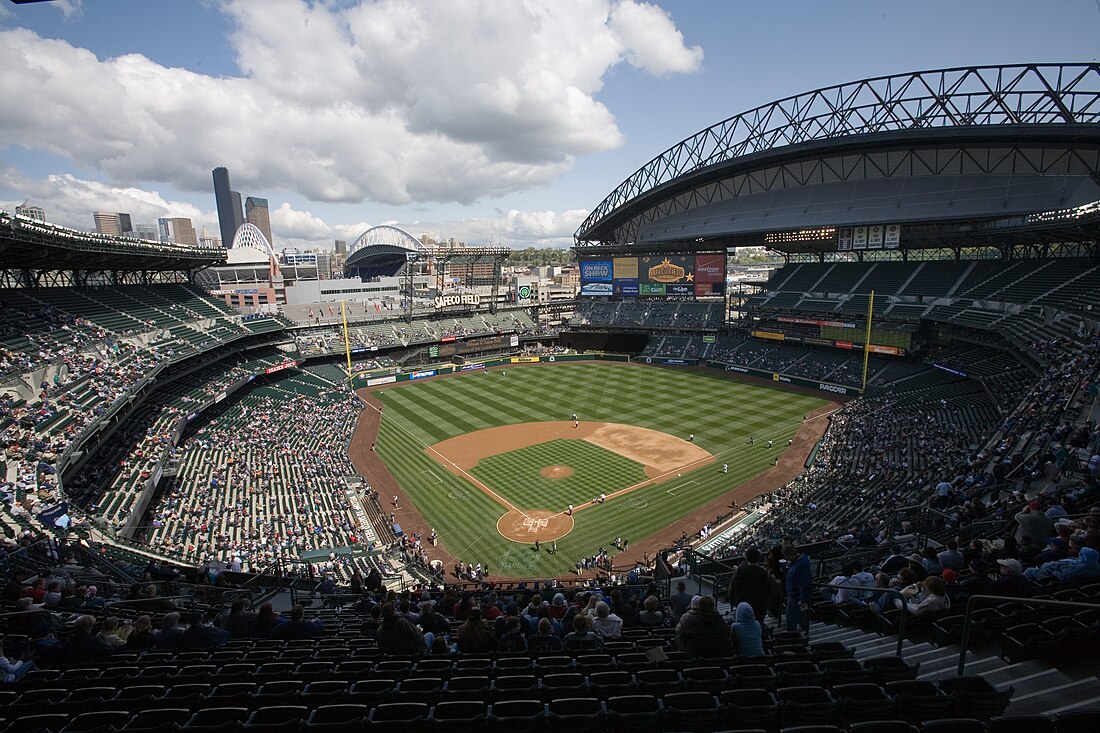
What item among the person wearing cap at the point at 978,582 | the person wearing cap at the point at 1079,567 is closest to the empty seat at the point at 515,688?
the person wearing cap at the point at 978,582

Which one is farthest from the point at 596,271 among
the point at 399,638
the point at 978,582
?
the point at 399,638

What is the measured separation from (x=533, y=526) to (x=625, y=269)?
180 feet

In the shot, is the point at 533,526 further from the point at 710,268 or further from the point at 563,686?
the point at 710,268

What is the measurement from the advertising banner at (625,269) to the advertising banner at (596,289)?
1.96 metres

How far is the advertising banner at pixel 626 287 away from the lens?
75.6 m

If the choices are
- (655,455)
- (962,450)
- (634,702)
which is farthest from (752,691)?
(655,455)

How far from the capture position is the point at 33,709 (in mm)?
5312

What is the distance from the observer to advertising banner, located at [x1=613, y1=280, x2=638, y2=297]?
75562 mm

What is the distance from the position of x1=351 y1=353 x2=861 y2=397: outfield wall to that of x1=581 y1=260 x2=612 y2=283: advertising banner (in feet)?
38.5

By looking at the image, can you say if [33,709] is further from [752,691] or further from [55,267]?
[55,267]

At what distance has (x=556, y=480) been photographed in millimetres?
33719

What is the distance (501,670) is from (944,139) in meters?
62.4

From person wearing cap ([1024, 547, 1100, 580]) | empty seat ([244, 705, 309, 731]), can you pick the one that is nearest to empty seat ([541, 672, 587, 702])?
empty seat ([244, 705, 309, 731])

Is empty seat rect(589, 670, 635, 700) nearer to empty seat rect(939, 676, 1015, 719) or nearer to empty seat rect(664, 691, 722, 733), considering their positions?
empty seat rect(664, 691, 722, 733)
